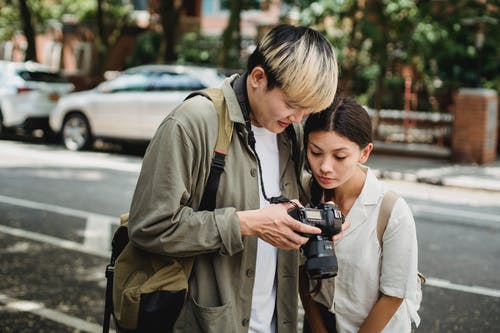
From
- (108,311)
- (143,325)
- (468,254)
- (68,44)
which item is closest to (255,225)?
(143,325)

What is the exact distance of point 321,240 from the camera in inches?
78.8

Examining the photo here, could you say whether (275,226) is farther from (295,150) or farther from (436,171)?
(436,171)

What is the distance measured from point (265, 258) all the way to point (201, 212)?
33 cm

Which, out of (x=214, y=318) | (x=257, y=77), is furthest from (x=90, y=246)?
(x=257, y=77)

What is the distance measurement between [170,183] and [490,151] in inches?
538

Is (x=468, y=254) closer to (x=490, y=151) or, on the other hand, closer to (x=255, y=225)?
(x=255, y=225)

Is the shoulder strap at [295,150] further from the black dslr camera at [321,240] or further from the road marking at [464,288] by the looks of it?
the road marking at [464,288]

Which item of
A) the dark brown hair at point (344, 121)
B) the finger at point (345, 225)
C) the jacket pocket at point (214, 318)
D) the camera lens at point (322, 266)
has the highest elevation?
the dark brown hair at point (344, 121)

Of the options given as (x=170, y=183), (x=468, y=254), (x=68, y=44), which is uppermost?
(x=68, y=44)

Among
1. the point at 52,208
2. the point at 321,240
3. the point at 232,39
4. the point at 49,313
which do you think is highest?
the point at 232,39

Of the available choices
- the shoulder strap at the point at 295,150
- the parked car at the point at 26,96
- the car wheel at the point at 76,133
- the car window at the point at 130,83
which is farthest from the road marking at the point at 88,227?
the parked car at the point at 26,96

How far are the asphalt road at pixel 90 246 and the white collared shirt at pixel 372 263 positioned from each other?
8.46 feet

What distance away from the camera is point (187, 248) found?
1.93 m

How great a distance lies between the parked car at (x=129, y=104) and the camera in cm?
1262
